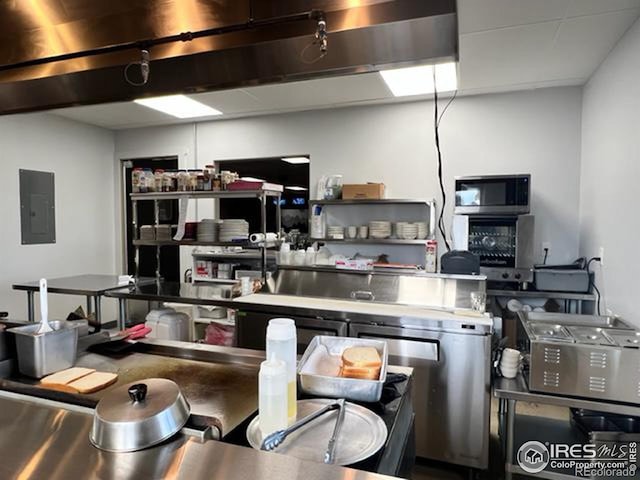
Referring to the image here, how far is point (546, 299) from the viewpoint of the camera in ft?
11.7

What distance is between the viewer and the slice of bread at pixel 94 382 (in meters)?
1.21

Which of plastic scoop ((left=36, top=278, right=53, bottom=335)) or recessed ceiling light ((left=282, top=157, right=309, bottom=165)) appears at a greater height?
recessed ceiling light ((left=282, top=157, right=309, bottom=165))

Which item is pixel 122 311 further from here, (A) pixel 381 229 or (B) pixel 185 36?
(B) pixel 185 36

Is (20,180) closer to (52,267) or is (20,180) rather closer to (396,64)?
(52,267)

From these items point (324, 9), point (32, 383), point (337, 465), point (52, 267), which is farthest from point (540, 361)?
point (52, 267)

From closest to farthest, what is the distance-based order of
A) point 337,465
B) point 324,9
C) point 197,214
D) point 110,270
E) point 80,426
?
point 337,465, point 80,426, point 324,9, point 197,214, point 110,270

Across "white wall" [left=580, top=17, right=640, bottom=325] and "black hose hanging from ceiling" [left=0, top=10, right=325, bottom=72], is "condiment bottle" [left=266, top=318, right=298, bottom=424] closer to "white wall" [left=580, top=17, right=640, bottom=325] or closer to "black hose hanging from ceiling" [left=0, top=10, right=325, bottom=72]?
"black hose hanging from ceiling" [left=0, top=10, right=325, bottom=72]

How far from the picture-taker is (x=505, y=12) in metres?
2.36

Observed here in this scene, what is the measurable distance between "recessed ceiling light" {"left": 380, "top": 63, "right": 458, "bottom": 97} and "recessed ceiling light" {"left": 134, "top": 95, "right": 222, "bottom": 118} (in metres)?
1.99

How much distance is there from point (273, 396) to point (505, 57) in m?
3.13

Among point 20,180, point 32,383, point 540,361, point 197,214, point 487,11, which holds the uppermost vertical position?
point 487,11

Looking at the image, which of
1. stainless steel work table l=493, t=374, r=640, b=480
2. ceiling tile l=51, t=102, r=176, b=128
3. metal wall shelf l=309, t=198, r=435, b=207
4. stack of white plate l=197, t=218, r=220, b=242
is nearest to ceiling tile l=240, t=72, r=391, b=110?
metal wall shelf l=309, t=198, r=435, b=207

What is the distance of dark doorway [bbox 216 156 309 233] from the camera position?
4.84 m

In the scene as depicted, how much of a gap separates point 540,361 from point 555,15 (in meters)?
2.05
